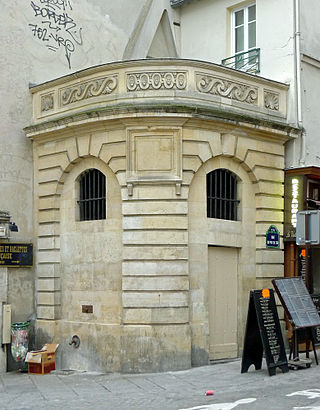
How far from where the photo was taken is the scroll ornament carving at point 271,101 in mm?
15203

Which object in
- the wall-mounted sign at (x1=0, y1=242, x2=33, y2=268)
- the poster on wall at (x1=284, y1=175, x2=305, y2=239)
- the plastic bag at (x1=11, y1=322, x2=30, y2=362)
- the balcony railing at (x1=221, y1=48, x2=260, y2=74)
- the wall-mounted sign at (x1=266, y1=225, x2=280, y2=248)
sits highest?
the balcony railing at (x1=221, y1=48, x2=260, y2=74)

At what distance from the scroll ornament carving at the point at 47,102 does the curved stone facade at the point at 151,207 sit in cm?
2

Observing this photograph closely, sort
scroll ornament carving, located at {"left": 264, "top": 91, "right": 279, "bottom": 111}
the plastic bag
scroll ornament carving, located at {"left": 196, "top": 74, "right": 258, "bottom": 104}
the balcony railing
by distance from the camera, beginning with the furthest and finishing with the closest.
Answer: the balcony railing, scroll ornament carving, located at {"left": 264, "top": 91, "right": 279, "bottom": 111}, the plastic bag, scroll ornament carving, located at {"left": 196, "top": 74, "right": 258, "bottom": 104}

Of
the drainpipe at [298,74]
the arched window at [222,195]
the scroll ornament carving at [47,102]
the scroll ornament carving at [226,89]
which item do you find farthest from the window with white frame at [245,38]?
the scroll ornament carving at [47,102]

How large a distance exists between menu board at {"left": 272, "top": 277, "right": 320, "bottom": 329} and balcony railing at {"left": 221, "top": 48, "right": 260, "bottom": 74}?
5.66 metres

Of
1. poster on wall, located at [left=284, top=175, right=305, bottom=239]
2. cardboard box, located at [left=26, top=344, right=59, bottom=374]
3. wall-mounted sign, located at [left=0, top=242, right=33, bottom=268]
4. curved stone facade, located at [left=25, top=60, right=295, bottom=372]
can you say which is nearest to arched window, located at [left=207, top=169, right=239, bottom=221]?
curved stone facade, located at [left=25, top=60, right=295, bottom=372]

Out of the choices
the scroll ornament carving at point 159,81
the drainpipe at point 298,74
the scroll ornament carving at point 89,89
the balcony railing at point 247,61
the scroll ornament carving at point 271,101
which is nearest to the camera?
the scroll ornament carving at point 159,81

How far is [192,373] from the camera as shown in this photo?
13.0 m

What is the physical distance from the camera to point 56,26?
52.9ft

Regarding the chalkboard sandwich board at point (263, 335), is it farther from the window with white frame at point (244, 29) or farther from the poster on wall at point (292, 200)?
the window with white frame at point (244, 29)

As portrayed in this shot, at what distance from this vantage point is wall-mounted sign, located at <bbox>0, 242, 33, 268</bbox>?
14.8 metres

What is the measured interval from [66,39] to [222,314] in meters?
7.57

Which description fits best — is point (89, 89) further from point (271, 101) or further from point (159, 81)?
point (271, 101)

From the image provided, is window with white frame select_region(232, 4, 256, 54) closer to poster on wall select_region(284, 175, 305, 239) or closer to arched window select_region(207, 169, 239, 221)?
poster on wall select_region(284, 175, 305, 239)
